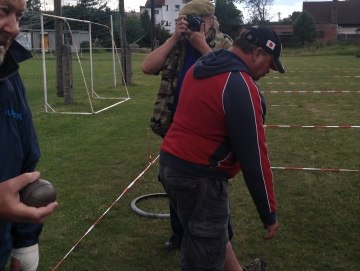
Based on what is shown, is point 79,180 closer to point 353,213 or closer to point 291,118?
point 353,213

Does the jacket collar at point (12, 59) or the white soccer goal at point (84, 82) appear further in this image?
the white soccer goal at point (84, 82)

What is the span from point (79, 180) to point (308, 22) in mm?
57493

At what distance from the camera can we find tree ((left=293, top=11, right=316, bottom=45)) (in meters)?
58.6

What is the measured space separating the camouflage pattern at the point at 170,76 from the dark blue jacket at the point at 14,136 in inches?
69.6

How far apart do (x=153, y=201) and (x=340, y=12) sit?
78.3 metres

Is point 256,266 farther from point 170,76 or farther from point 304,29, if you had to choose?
point 304,29

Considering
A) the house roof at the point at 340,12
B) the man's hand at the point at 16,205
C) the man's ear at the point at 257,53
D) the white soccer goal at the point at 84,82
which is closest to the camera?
the man's hand at the point at 16,205

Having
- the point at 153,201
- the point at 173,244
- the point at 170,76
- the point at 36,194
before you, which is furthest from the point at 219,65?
the point at 153,201

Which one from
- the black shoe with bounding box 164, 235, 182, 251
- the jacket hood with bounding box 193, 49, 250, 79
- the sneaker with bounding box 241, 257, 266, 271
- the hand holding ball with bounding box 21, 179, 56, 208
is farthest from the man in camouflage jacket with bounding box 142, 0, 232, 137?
the hand holding ball with bounding box 21, 179, 56, 208

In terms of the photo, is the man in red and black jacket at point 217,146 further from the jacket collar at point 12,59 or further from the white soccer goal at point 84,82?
the white soccer goal at point 84,82

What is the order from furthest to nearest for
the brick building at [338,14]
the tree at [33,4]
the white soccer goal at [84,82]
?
the brick building at [338,14] < the tree at [33,4] < the white soccer goal at [84,82]

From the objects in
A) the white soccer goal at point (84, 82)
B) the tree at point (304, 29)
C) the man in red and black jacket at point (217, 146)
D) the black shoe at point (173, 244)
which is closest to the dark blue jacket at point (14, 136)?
the man in red and black jacket at point (217, 146)

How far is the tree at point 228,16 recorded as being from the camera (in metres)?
59.2

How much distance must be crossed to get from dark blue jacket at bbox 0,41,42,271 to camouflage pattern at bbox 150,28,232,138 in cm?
177
